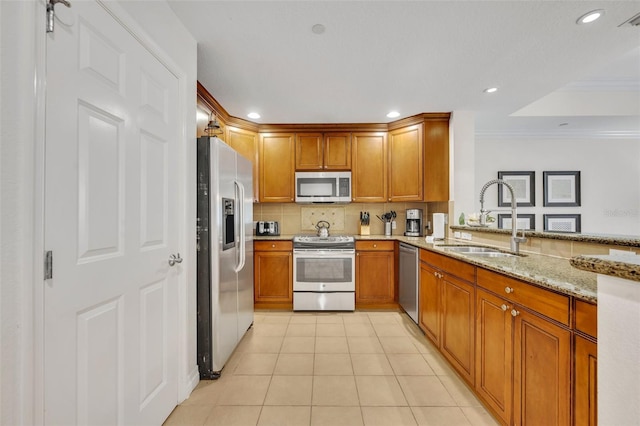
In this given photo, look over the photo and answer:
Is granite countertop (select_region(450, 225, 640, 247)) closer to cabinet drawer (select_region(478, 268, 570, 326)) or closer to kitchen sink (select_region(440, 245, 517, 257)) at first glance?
kitchen sink (select_region(440, 245, 517, 257))

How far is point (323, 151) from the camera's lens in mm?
3668

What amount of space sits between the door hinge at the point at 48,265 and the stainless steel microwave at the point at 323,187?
2.84 meters

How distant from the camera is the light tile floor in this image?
1603mm

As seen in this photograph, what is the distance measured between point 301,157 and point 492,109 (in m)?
2.33

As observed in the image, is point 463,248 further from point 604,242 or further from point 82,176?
point 82,176

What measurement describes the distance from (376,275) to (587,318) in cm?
249

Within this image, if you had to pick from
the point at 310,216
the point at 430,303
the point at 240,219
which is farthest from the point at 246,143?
the point at 430,303

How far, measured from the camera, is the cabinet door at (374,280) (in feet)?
11.1

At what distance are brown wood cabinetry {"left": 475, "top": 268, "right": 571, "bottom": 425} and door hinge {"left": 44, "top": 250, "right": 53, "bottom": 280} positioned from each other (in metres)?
1.81

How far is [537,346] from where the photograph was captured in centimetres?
118

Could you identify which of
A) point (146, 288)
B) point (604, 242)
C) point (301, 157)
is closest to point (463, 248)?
point (604, 242)

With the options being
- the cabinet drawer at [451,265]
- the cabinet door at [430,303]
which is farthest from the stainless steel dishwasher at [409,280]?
the cabinet drawer at [451,265]

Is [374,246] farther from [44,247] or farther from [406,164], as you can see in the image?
[44,247]

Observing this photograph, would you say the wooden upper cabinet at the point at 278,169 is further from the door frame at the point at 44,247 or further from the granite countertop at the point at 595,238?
the granite countertop at the point at 595,238
